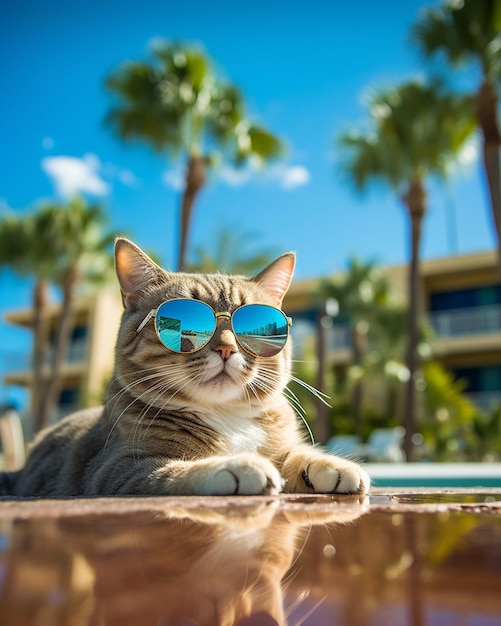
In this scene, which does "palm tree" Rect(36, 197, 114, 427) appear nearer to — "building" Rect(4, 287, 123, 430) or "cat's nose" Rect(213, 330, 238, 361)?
"building" Rect(4, 287, 123, 430)

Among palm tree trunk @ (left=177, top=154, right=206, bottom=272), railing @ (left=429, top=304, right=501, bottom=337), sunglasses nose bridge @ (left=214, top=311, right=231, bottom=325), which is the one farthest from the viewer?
railing @ (left=429, top=304, right=501, bottom=337)

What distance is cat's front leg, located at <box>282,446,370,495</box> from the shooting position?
202 centimetres

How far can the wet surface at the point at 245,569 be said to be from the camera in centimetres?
59

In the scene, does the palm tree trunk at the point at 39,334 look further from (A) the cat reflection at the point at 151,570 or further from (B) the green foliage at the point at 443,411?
(A) the cat reflection at the point at 151,570

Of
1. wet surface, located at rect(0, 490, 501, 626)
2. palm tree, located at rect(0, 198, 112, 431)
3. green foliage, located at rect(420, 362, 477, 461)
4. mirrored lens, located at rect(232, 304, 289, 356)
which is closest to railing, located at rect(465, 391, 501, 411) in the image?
green foliage, located at rect(420, 362, 477, 461)

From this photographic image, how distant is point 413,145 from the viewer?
1411 centimetres

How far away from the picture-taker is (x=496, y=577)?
0.73 m

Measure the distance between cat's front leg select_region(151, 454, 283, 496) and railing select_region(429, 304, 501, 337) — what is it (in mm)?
24119

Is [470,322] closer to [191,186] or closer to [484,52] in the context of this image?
[484,52]

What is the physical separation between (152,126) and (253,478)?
13.1 meters

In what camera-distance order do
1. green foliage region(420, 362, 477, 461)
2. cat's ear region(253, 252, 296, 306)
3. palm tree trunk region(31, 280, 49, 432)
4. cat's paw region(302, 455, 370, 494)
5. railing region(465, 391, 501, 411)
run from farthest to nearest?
railing region(465, 391, 501, 411), palm tree trunk region(31, 280, 49, 432), green foliage region(420, 362, 477, 461), cat's ear region(253, 252, 296, 306), cat's paw region(302, 455, 370, 494)

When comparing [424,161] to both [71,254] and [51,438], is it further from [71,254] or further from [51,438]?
[51,438]

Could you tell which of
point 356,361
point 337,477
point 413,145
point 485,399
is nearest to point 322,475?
point 337,477

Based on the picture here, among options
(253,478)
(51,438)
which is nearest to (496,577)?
(253,478)
